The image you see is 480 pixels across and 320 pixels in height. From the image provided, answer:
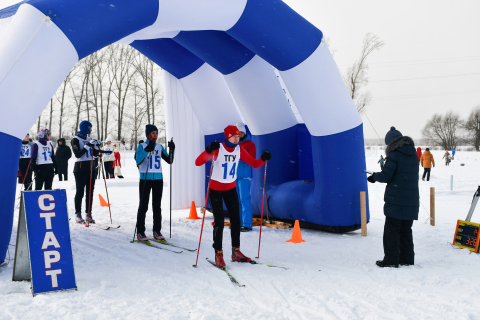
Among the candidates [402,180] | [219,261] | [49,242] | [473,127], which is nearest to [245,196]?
[219,261]

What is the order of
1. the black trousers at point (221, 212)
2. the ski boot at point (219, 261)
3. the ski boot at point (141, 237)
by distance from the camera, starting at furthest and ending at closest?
the ski boot at point (141, 237)
the black trousers at point (221, 212)
the ski boot at point (219, 261)

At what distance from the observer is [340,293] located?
3.22m

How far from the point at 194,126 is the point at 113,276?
15.0 feet

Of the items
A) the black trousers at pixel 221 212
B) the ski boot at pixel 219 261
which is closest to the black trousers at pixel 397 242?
the black trousers at pixel 221 212

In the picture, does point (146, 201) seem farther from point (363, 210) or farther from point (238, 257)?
point (363, 210)

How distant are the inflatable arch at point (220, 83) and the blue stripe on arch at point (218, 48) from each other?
0.7 inches

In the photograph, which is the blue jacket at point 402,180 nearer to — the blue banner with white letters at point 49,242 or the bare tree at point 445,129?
the blue banner with white letters at point 49,242

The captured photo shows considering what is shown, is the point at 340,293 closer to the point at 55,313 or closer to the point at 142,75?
the point at 55,313

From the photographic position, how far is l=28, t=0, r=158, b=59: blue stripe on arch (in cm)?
373

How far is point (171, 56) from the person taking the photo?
6977mm

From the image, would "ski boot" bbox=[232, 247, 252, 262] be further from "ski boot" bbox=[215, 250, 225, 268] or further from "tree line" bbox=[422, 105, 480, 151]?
"tree line" bbox=[422, 105, 480, 151]

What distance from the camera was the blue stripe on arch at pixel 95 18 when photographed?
3730mm

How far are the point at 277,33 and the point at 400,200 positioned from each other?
9.04 feet

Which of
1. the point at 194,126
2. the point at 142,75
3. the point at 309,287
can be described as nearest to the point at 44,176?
the point at 194,126
